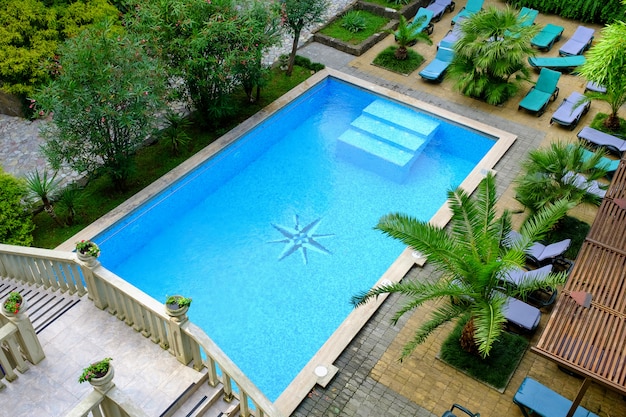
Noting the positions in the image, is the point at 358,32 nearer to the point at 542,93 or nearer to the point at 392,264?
the point at 542,93

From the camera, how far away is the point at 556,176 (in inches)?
474

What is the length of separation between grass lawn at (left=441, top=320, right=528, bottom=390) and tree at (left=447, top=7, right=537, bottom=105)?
8614 mm

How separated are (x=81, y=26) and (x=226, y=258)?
8.29 metres

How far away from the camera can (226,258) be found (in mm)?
12594

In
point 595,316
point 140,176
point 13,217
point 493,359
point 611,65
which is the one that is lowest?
point 493,359

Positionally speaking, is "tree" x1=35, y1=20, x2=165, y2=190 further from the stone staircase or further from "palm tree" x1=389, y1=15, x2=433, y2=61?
"palm tree" x1=389, y1=15, x2=433, y2=61

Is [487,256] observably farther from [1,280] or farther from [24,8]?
[24,8]

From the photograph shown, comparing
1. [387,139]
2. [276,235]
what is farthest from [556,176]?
[276,235]

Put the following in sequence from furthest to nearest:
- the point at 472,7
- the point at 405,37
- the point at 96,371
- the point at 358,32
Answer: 1. the point at 472,7
2. the point at 358,32
3. the point at 405,37
4. the point at 96,371

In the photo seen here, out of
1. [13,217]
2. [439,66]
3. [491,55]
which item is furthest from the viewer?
[439,66]

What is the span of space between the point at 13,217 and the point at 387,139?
951 cm

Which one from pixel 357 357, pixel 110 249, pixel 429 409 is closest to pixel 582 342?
pixel 429 409

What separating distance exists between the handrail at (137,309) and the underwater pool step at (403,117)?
9.74m

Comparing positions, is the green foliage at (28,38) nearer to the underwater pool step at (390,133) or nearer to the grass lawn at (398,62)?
the underwater pool step at (390,133)
